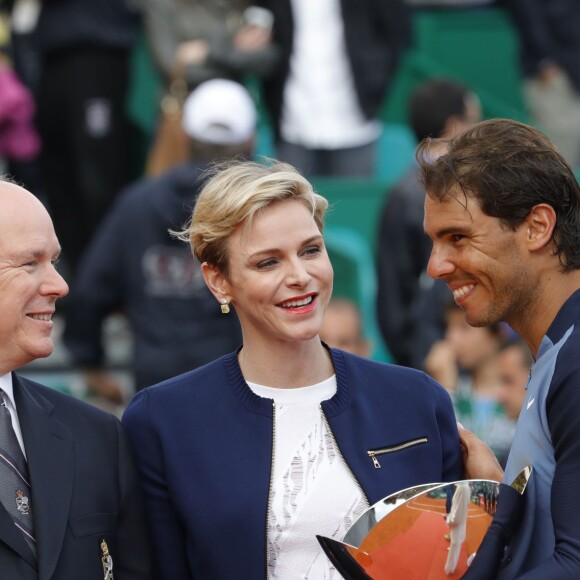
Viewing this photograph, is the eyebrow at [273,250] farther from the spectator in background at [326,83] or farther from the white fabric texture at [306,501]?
the spectator in background at [326,83]

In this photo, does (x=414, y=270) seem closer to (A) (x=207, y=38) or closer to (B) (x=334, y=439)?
(A) (x=207, y=38)

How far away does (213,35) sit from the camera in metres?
8.21

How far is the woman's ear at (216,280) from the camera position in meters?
3.91

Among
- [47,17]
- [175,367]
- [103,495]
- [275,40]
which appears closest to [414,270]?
[175,367]

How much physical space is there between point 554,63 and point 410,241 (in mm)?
2987

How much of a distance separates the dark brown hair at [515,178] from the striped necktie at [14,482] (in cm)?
120

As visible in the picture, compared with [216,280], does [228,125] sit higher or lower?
lower

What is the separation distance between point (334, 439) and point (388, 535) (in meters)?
0.48

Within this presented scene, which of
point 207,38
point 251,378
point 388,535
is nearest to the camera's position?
point 388,535

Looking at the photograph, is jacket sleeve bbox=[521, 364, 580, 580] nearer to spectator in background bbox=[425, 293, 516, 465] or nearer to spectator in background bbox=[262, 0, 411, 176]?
spectator in background bbox=[425, 293, 516, 465]

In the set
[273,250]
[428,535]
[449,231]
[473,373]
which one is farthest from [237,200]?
[473,373]

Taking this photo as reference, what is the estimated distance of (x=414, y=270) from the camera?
6789 millimetres

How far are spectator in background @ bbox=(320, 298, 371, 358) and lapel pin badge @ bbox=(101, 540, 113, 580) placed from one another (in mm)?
3363

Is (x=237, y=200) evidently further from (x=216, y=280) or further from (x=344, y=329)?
(x=344, y=329)
